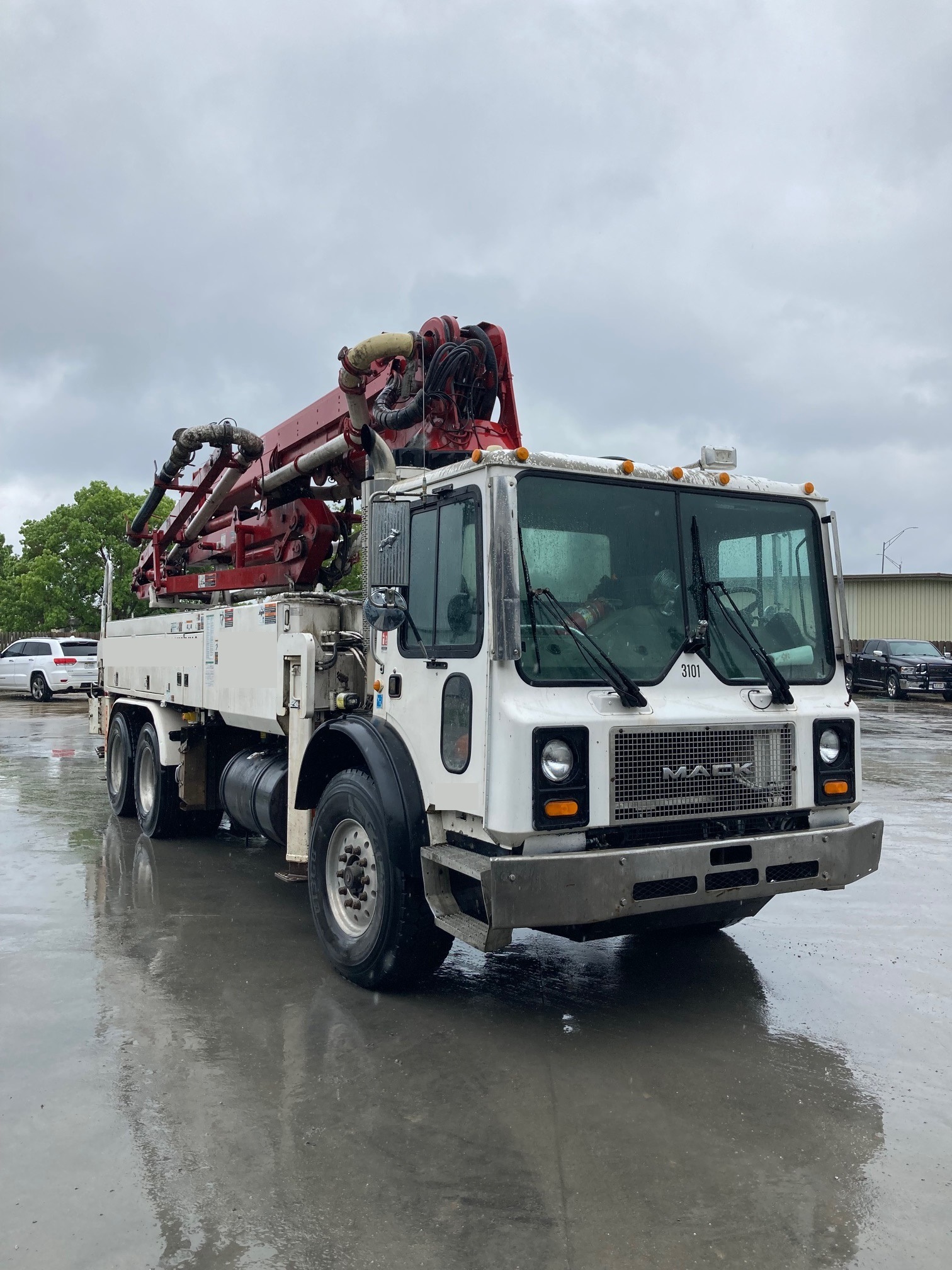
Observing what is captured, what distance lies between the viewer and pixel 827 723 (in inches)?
199

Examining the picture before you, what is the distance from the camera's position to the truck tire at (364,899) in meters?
4.91

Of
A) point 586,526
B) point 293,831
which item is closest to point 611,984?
point 293,831

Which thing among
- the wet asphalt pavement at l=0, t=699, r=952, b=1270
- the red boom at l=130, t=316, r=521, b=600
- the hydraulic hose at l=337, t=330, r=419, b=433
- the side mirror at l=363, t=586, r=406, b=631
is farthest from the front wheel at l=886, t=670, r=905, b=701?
the side mirror at l=363, t=586, r=406, b=631

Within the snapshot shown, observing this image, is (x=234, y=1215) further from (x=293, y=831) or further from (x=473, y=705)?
(x=293, y=831)

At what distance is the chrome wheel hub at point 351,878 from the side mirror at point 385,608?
1.07 meters

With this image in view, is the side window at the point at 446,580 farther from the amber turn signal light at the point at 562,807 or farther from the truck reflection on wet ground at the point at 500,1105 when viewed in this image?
the truck reflection on wet ground at the point at 500,1105

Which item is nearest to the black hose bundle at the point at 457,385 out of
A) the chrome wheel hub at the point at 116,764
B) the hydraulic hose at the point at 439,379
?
the hydraulic hose at the point at 439,379

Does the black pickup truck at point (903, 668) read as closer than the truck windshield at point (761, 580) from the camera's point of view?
No

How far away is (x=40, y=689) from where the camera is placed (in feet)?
87.3

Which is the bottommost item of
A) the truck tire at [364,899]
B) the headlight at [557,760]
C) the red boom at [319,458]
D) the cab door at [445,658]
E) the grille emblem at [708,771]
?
the truck tire at [364,899]

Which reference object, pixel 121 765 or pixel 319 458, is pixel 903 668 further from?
pixel 319 458

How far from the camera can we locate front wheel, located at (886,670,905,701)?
2862 cm

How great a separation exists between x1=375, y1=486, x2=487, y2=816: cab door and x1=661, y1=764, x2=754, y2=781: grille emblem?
2.73 ft

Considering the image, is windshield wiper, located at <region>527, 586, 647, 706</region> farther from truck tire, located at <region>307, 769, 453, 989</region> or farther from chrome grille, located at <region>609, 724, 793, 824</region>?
truck tire, located at <region>307, 769, 453, 989</region>
